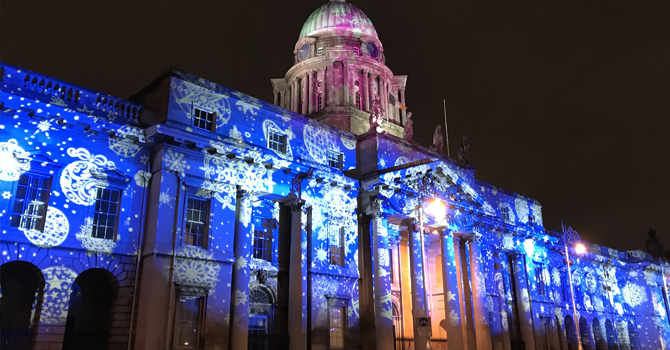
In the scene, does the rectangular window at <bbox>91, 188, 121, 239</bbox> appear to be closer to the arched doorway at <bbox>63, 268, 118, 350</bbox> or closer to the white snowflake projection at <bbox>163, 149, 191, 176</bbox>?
the arched doorway at <bbox>63, 268, 118, 350</bbox>

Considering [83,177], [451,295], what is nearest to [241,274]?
[83,177]

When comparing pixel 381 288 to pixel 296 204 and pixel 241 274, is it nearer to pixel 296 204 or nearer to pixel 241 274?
pixel 296 204

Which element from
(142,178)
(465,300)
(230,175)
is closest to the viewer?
(142,178)

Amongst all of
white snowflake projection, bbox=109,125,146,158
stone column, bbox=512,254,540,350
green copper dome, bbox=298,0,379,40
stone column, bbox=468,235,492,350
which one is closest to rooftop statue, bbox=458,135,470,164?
stone column, bbox=468,235,492,350

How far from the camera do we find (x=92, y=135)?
2148 centimetres

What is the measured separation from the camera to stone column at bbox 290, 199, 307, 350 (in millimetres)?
24734

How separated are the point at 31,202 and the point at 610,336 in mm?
49917

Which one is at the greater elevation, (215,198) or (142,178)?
(142,178)

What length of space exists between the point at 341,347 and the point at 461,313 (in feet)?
29.1

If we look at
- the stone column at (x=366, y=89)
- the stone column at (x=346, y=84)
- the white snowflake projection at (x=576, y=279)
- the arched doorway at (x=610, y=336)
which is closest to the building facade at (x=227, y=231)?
the stone column at (x=346, y=84)

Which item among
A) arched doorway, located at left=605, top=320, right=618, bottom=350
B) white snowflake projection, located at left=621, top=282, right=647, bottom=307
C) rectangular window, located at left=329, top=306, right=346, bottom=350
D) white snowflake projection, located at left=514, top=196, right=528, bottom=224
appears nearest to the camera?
rectangular window, located at left=329, top=306, right=346, bottom=350

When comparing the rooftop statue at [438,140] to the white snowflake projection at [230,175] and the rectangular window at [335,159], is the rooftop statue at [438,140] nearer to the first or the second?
the rectangular window at [335,159]

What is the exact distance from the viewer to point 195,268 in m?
22.3

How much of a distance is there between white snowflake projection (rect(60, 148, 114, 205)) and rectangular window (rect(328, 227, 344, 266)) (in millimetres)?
11393
